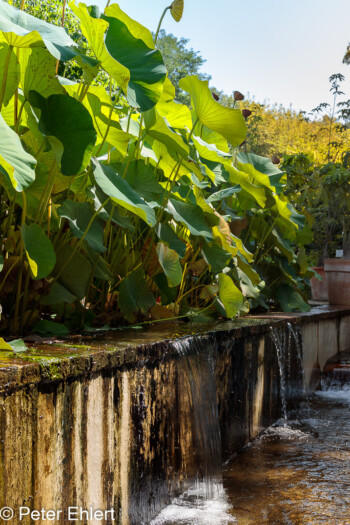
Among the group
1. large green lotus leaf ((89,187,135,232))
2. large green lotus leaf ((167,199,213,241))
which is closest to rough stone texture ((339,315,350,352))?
large green lotus leaf ((167,199,213,241))

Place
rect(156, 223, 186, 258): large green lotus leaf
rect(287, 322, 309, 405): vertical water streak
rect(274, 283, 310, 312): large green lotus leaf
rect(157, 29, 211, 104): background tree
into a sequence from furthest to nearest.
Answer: rect(157, 29, 211, 104): background tree < rect(274, 283, 310, 312): large green lotus leaf < rect(287, 322, 309, 405): vertical water streak < rect(156, 223, 186, 258): large green lotus leaf

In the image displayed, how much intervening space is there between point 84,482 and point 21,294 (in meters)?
0.67

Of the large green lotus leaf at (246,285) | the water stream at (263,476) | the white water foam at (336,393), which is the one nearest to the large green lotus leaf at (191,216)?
the water stream at (263,476)

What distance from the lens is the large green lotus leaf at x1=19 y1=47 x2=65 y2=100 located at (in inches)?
67.6

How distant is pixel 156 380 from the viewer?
1854 millimetres

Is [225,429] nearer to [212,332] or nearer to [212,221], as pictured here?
[212,332]

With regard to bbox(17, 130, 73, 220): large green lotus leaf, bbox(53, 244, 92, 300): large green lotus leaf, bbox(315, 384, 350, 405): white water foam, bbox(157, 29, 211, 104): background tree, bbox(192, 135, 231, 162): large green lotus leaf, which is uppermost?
bbox(157, 29, 211, 104): background tree

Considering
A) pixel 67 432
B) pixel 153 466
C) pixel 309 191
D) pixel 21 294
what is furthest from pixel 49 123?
pixel 309 191

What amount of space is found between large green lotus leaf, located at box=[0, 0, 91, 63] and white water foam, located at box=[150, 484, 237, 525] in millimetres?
1350

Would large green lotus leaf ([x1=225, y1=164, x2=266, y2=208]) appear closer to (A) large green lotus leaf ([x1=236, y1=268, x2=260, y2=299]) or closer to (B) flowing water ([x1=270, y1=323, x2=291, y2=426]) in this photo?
(A) large green lotus leaf ([x1=236, y1=268, x2=260, y2=299])

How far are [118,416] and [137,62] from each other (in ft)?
3.32

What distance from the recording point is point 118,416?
1.63 meters

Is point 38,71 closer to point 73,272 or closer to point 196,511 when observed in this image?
point 73,272

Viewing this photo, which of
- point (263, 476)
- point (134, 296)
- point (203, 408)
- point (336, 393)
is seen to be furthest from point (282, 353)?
point (134, 296)
